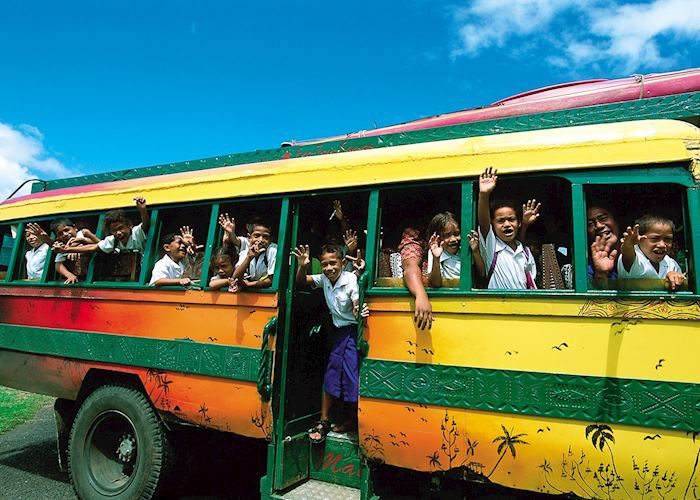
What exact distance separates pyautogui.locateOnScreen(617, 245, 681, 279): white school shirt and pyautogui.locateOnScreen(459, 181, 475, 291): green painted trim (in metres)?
0.77

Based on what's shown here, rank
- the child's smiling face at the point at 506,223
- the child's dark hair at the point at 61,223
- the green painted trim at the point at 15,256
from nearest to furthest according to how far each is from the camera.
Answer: the child's smiling face at the point at 506,223, the child's dark hair at the point at 61,223, the green painted trim at the point at 15,256

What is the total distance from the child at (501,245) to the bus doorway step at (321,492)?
161 cm

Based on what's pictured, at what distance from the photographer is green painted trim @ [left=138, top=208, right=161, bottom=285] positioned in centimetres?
415

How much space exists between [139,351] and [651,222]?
366 centimetres

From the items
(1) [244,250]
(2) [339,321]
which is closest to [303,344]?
(2) [339,321]

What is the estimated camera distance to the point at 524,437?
2633mm

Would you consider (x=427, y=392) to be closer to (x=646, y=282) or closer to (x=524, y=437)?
(x=524, y=437)

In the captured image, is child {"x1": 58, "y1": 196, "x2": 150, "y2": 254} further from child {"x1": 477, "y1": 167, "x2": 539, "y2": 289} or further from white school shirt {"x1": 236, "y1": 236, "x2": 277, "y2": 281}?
child {"x1": 477, "y1": 167, "x2": 539, "y2": 289}

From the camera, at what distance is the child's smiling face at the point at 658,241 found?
2.62 meters

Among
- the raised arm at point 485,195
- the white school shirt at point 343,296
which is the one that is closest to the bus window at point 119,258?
the white school shirt at point 343,296

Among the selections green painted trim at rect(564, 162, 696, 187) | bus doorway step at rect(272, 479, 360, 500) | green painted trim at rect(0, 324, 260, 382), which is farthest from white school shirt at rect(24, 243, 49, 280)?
green painted trim at rect(564, 162, 696, 187)

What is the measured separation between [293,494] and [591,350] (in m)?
2.08

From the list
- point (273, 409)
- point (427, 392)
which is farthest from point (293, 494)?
point (427, 392)

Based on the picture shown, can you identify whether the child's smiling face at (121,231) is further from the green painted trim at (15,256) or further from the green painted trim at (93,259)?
the green painted trim at (15,256)
